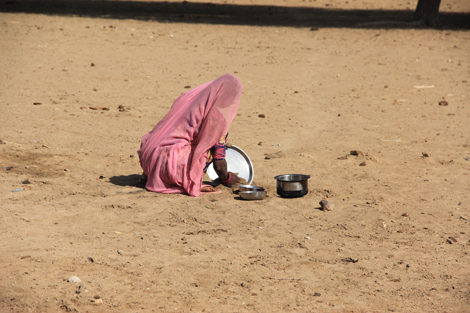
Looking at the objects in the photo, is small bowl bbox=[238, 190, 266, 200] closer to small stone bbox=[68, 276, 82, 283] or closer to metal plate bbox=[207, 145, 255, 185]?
metal plate bbox=[207, 145, 255, 185]

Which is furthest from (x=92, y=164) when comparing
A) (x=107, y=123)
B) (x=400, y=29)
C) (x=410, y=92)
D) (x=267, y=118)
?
(x=400, y=29)

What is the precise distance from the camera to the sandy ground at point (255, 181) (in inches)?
127

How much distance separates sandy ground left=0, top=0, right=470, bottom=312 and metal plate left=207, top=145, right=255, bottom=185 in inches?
10.5

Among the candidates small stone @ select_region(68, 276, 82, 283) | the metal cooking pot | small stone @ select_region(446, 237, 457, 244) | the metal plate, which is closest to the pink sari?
the metal plate

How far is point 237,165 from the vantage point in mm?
5305

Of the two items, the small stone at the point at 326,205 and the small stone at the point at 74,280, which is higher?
the small stone at the point at 326,205

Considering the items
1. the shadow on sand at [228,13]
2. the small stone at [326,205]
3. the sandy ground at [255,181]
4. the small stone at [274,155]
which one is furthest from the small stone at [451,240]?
the shadow on sand at [228,13]

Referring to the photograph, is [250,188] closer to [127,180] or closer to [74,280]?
[127,180]

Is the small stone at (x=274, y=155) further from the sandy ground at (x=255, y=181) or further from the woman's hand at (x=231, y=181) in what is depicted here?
the woman's hand at (x=231, y=181)

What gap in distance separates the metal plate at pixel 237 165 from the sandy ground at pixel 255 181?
0.87ft

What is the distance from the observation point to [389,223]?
4.36 metres

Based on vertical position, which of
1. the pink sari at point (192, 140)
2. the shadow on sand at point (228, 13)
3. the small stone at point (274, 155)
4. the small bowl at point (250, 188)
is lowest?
the small stone at point (274, 155)

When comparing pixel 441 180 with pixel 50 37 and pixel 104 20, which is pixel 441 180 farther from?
pixel 104 20

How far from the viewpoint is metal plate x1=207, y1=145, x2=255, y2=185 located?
5246 millimetres
